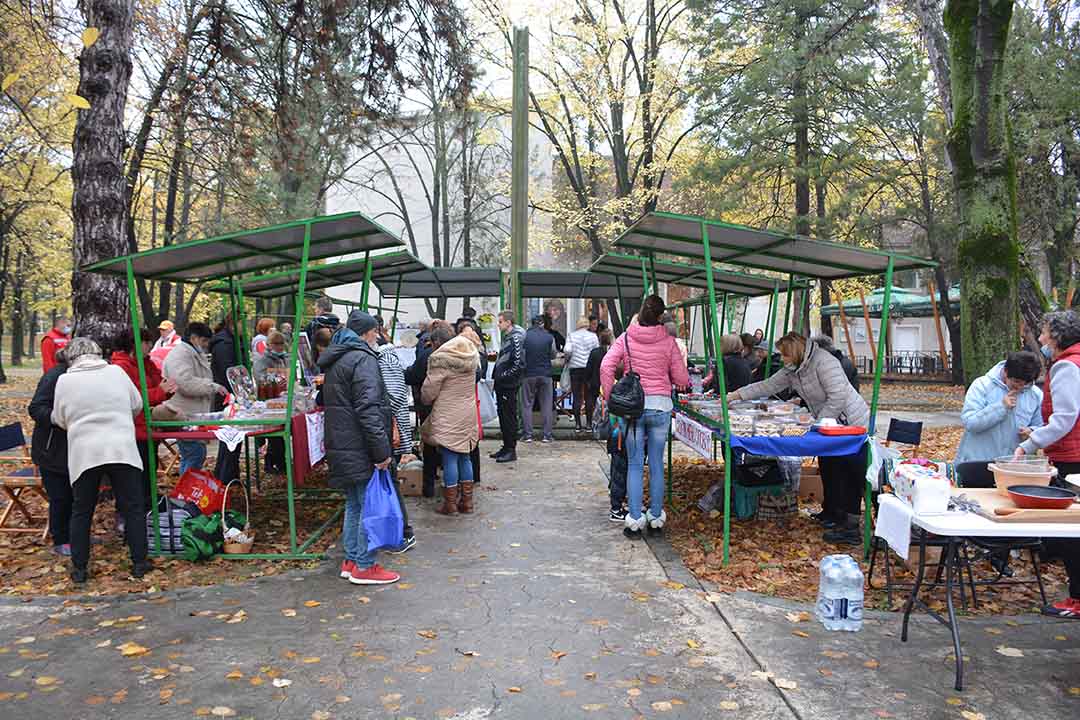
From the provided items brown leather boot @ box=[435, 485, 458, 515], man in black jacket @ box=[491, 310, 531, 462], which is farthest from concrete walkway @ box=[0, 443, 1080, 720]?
man in black jacket @ box=[491, 310, 531, 462]

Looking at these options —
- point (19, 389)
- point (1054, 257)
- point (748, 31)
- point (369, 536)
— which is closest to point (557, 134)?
point (748, 31)

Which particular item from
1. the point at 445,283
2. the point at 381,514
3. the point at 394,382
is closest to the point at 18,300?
the point at 445,283

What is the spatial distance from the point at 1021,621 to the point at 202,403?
20.2 feet

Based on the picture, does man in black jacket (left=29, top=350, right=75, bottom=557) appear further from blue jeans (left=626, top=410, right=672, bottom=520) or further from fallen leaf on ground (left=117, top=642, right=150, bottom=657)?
blue jeans (left=626, top=410, right=672, bottom=520)

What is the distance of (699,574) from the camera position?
5656 mm

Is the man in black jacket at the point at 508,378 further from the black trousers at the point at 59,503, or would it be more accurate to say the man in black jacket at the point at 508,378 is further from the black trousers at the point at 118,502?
the black trousers at the point at 59,503

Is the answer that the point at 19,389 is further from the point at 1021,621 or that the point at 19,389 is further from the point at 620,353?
the point at 1021,621

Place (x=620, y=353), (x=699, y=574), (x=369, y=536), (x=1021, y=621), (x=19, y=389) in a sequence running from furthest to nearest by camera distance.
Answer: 1. (x=19, y=389)
2. (x=620, y=353)
3. (x=699, y=574)
4. (x=369, y=536)
5. (x=1021, y=621)

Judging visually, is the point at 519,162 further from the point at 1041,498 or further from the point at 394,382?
the point at 1041,498

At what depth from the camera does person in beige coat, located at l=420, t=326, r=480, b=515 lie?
7195 millimetres

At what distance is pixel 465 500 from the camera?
7434 mm

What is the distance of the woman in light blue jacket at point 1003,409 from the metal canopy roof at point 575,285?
8.00 m

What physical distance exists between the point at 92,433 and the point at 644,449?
411 centimetres

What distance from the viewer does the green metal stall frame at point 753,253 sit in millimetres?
5867
